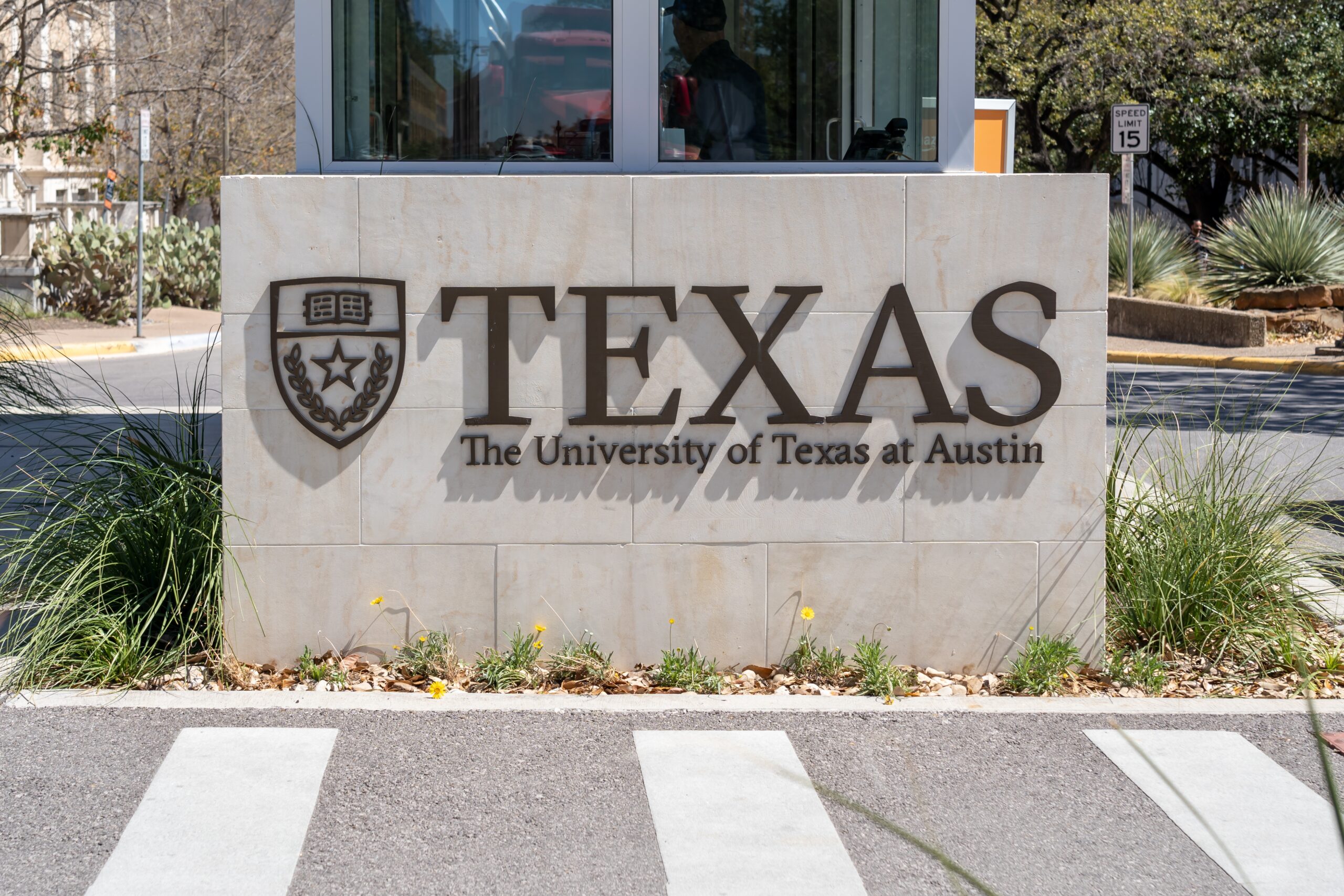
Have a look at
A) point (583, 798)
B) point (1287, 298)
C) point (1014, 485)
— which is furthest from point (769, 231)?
point (1287, 298)

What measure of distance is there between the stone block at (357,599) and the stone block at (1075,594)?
2205 mm

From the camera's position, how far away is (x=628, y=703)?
5141mm

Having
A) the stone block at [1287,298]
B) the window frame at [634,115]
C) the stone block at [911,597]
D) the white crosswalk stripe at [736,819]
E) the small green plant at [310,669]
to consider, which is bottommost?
the white crosswalk stripe at [736,819]

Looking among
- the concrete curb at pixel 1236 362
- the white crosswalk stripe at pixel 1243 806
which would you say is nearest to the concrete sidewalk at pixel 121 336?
the concrete curb at pixel 1236 362

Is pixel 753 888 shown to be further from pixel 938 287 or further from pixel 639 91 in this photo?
pixel 639 91

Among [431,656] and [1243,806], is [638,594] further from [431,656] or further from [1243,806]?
[1243,806]

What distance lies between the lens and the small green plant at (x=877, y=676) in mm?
5312

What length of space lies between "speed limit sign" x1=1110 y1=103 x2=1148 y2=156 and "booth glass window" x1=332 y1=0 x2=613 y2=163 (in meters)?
15.9

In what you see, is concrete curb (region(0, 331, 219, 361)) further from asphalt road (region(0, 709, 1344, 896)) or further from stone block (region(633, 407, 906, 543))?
asphalt road (region(0, 709, 1344, 896))

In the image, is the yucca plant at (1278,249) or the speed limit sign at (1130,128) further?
the yucca plant at (1278,249)

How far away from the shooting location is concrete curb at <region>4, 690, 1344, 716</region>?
5031 mm

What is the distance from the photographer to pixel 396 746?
466cm

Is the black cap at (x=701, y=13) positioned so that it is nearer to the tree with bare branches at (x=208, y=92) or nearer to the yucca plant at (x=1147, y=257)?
the yucca plant at (x=1147, y=257)

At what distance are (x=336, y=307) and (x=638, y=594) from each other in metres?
1.62
